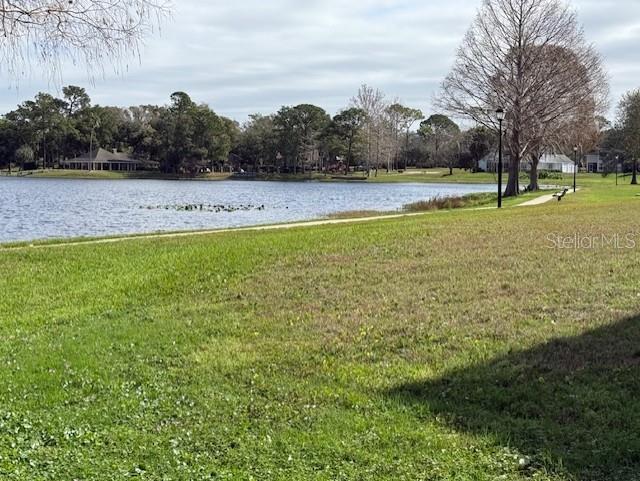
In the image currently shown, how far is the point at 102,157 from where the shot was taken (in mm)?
118938

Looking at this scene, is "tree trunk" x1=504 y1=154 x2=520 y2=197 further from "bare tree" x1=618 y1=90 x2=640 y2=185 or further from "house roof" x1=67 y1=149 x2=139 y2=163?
"house roof" x1=67 y1=149 x2=139 y2=163

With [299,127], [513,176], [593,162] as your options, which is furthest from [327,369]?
[593,162]

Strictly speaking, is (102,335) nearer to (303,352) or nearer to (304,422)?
(303,352)

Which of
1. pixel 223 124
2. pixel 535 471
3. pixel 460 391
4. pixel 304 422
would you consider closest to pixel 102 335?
pixel 304 422

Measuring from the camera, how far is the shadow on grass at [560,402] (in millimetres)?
4449

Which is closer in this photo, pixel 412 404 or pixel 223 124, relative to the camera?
pixel 412 404

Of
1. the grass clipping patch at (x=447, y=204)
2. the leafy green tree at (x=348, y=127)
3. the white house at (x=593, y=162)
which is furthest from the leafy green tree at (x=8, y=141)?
the white house at (x=593, y=162)

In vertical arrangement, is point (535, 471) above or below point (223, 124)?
below

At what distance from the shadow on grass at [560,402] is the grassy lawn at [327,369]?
0.7 inches

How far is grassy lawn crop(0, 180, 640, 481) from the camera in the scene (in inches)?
177

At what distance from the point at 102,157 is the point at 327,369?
119 metres

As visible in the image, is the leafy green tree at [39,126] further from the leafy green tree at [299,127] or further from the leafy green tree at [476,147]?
the leafy green tree at [476,147]

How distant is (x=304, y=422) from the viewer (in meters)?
5.15

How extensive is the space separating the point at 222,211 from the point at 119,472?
35.4 m
